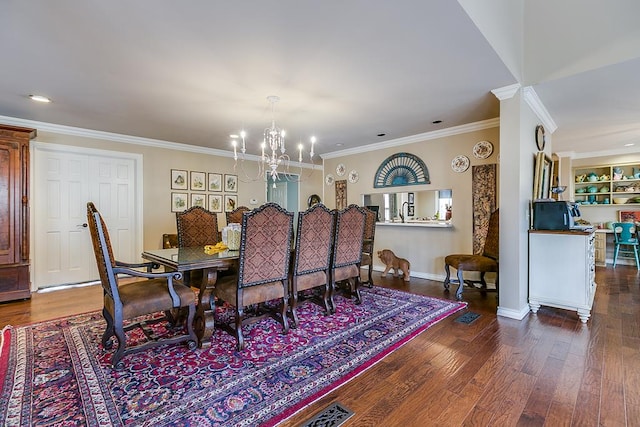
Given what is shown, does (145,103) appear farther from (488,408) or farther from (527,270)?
(527,270)

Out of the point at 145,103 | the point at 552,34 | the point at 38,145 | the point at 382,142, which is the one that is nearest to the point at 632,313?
the point at 552,34

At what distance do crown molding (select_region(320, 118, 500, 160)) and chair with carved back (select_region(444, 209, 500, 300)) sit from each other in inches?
48.1

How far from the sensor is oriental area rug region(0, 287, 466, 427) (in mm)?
1585

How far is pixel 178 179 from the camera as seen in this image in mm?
5309

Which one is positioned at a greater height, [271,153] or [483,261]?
[271,153]

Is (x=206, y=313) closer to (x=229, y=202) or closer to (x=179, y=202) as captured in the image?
(x=179, y=202)

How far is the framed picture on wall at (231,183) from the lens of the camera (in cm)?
593

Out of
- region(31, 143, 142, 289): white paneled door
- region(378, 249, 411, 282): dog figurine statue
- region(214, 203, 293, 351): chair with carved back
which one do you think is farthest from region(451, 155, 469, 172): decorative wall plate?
region(31, 143, 142, 289): white paneled door

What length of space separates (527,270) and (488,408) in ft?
6.74

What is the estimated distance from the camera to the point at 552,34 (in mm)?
2744

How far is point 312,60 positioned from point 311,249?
5.40 feet

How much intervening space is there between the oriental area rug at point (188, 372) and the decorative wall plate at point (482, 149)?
243 cm

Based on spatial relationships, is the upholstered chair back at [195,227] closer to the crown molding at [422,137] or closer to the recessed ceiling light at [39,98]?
the recessed ceiling light at [39,98]

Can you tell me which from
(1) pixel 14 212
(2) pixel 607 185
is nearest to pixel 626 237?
(2) pixel 607 185
